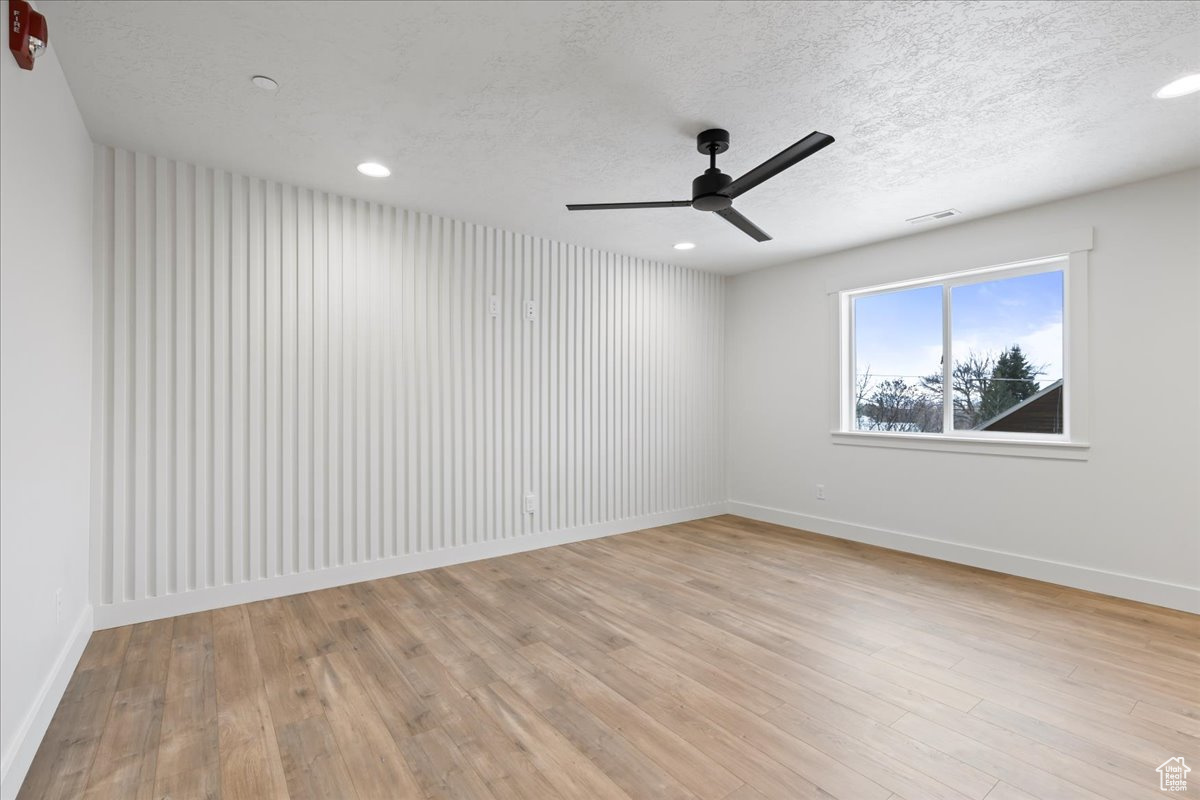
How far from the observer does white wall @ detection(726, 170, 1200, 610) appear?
3137 millimetres

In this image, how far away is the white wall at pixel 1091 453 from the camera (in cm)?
314

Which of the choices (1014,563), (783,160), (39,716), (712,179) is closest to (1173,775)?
(1014,563)

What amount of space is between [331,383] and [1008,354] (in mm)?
4765

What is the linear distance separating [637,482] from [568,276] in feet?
6.64

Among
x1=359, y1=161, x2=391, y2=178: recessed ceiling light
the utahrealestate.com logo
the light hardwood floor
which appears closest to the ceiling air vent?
the light hardwood floor

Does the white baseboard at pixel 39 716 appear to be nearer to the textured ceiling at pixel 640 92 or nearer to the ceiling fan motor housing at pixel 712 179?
the textured ceiling at pixel 640 92

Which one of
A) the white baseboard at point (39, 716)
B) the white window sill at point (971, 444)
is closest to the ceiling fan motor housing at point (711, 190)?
the white window sill at point (971, 444)

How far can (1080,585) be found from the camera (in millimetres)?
3469

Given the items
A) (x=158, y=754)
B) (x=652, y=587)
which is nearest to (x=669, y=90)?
(x=652, y=587)

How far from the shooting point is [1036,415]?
3791 mm

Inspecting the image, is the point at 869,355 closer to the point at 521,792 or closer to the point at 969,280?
the point at 969,280

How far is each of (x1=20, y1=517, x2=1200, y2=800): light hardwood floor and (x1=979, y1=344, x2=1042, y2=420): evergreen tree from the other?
1292 millimetres

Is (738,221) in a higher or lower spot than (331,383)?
higher

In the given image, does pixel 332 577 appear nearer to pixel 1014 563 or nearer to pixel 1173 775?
pixel 1173 775
